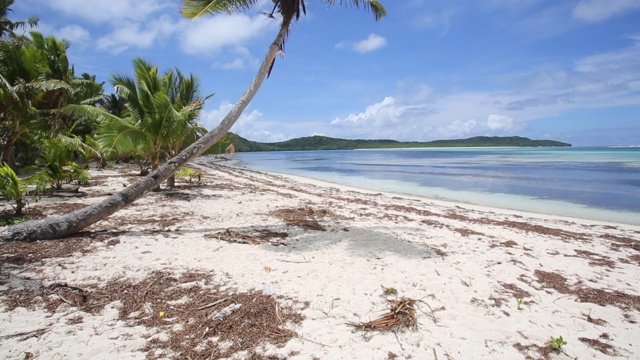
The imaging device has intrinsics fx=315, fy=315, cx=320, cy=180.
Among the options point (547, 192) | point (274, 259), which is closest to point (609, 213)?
point (547, 192)

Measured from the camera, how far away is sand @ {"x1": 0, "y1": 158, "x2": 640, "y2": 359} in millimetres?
2881

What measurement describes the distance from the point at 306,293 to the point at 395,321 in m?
1.10

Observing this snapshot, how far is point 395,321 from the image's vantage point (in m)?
3.23

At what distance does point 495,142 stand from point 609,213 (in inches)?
5902

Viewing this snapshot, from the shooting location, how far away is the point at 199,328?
9.98 ft

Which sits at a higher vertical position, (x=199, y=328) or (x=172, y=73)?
(x=172, y=73)

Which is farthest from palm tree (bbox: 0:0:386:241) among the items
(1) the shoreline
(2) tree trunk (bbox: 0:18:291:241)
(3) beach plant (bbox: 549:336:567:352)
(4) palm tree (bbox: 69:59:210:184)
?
(1) the shoreline

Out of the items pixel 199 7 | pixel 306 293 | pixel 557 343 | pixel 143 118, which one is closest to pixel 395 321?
pixel 306 293

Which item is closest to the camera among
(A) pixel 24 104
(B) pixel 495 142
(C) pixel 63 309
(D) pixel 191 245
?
(C) pixel 63 309

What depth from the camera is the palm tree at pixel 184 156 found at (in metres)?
5.20

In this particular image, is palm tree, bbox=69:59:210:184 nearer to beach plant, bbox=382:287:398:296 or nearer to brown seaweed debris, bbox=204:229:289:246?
brown seaweed debris, bbox=204:229:289:246

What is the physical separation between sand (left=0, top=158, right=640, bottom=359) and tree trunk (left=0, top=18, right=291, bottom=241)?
266 millimetres

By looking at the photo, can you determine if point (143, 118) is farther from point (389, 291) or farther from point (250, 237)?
point (389, 291)

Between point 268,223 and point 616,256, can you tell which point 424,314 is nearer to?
point 268,223
